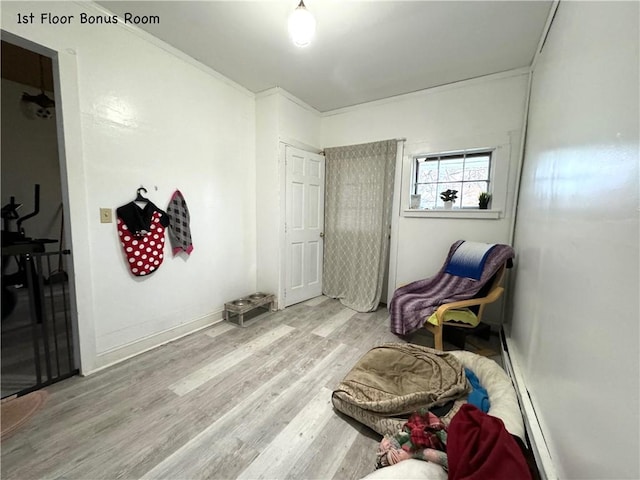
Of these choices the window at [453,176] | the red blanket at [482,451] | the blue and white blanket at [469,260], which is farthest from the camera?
the window at [453,176]

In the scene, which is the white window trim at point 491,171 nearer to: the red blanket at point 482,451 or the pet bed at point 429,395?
the pet bed at point 429,395

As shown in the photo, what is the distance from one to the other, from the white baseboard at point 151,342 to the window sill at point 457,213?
2.50 meters

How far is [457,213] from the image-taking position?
9.00 ft

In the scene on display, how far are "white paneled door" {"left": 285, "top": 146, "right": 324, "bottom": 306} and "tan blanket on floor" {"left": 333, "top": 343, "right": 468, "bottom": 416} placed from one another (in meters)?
1.59

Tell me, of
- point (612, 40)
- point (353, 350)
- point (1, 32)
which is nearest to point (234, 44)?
point (1, 32)

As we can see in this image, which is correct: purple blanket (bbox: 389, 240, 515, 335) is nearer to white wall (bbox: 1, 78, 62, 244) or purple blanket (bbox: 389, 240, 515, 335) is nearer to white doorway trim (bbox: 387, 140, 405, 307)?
white doorway trim (bbox: 387, 140, 405, 307)

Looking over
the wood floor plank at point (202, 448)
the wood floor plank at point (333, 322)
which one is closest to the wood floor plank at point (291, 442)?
the wood floor plank at point (202, 448)

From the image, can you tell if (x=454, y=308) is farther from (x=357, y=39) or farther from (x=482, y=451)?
(x=357, y=39)

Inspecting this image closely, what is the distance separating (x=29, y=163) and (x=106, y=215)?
2977mm

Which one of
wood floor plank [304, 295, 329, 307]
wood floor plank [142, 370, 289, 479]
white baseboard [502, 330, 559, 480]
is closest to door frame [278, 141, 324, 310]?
wood floor plank [304, 295, 329, 307]

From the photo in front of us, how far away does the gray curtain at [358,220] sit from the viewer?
3117mm

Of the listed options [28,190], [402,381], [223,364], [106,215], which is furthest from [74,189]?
[28,190]

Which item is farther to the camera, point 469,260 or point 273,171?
point 273,171

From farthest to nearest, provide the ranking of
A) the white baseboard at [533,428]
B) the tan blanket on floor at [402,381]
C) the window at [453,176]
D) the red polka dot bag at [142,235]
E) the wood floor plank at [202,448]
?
the window at [453,176] < the red polka dot bag at [142,235] < the tan blanket on floor at [402,381] < the wood floor plank at [202,448] < the white baseboard at [533,428]
